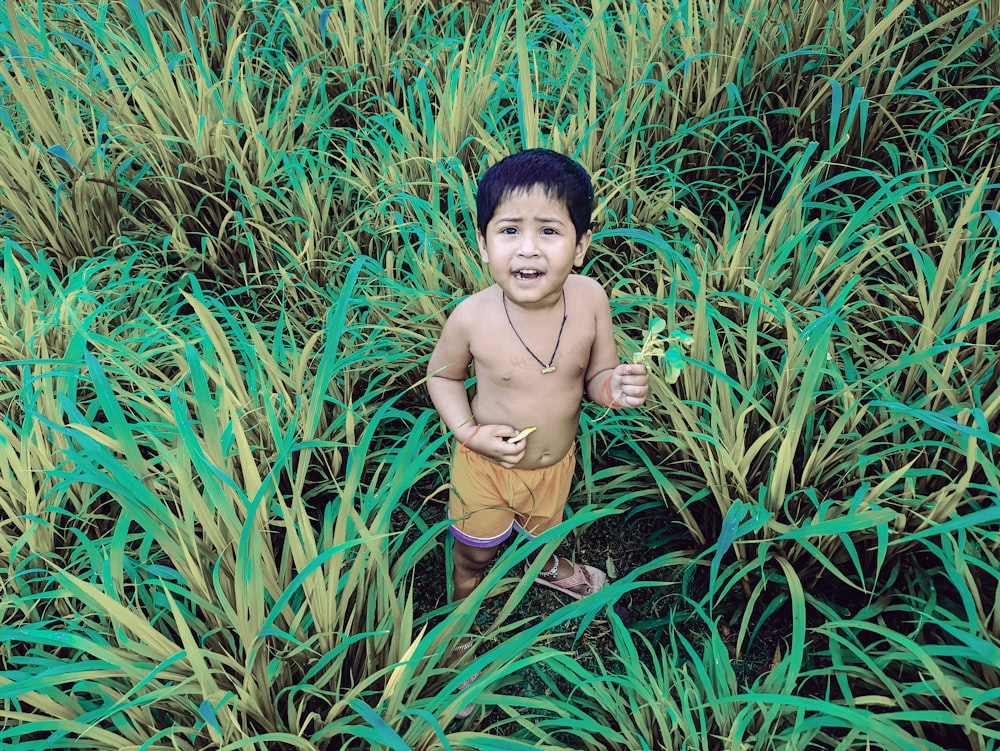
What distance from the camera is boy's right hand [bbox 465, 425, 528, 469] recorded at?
113cm

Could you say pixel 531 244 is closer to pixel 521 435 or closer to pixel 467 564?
pixel 521 435

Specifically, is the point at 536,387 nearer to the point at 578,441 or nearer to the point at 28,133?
the point at 578,441

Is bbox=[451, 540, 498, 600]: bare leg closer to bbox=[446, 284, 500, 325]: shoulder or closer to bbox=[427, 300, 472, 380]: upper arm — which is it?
bbox=[427, 300, 472, 380]: upper arm

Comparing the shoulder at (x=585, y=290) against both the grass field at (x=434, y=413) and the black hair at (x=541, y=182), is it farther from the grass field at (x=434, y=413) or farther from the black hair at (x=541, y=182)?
the grass field at (x=434, y=413)

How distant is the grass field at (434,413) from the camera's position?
1043 mm

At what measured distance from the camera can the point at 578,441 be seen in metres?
1.51

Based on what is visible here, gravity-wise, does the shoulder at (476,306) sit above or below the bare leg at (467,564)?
above

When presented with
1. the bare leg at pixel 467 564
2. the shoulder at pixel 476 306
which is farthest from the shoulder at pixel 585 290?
the bare leg at pixel 467 564

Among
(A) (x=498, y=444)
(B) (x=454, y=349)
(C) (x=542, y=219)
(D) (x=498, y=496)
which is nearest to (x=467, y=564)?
(D) (x=498, y=496)

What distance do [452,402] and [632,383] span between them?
325 mm

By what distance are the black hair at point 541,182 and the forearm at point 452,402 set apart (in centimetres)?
30

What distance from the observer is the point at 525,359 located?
1.14 m

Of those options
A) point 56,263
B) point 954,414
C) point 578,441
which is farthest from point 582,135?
point 56,263

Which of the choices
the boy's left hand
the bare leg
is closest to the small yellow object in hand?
the boy's left hand
